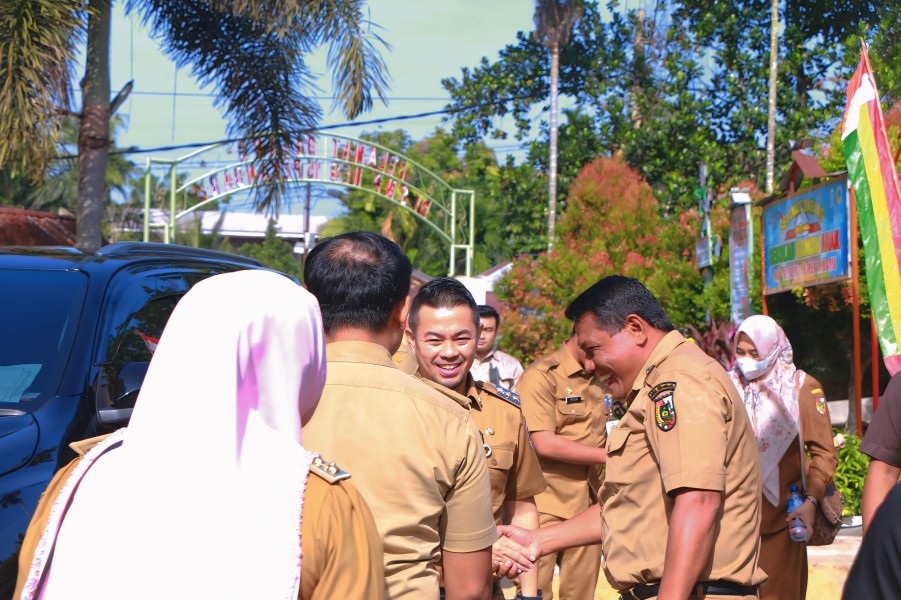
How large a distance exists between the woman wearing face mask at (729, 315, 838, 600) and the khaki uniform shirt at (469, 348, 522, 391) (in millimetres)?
3389

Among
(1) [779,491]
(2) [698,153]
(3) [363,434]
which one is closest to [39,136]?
(1) [779,491]

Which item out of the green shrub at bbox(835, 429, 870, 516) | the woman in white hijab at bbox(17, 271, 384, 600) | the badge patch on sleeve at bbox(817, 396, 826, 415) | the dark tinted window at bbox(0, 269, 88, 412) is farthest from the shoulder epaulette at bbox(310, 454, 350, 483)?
the green shrub at bbox(835, 429, 870, 516)

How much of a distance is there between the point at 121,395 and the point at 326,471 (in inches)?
79.0

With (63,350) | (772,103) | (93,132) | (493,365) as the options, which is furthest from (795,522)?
(772,103)

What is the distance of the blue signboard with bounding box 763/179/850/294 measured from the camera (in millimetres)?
9148

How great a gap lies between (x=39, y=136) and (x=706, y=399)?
24.3 ft

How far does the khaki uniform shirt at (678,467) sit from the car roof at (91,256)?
224 centimetres

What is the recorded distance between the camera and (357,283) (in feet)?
8.39

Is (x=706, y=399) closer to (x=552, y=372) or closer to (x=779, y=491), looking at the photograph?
(x=779, y=491)

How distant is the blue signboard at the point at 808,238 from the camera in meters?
9.15

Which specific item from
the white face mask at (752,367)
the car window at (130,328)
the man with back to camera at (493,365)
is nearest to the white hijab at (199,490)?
the car window at (130,328)

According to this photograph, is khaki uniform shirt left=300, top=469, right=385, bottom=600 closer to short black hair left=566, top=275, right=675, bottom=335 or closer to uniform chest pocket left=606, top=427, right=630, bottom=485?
→ uniform chest pocket left=606, top=427, right=630, bottom=485

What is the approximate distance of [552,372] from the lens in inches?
218

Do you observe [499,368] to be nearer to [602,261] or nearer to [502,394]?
[502,394]
